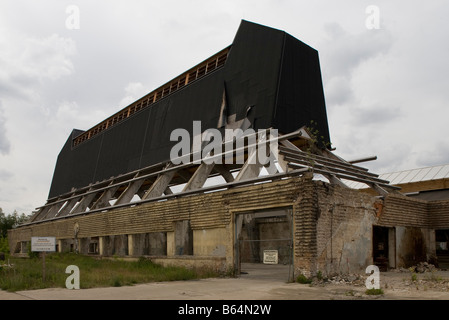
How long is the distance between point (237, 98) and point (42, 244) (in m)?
11.5

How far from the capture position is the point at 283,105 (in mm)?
18516

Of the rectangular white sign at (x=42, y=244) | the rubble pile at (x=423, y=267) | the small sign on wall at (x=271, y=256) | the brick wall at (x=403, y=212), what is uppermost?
the brick wall at (x=403, y=212)

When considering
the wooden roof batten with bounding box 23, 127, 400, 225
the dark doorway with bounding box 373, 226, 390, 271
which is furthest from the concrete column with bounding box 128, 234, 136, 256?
the dark doorway with bounding box 373, 226, 390, 271

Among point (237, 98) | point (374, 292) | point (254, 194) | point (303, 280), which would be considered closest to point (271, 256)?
point (303, 280)

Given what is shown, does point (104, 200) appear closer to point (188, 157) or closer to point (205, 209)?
point (188, 157)

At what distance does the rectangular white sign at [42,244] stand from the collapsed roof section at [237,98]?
9917mm

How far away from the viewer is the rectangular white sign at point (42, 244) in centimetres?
1195

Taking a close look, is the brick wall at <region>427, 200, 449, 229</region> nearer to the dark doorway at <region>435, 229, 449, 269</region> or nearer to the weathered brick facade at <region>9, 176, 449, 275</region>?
the weathered brick facade at <region>9, 176, 449, 275</region>

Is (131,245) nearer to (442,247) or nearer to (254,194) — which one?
(254,194)

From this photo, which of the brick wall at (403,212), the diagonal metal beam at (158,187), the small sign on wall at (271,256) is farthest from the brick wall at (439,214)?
the diagonal metal beam at (158,187)

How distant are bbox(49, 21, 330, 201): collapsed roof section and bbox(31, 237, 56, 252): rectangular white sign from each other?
992cm

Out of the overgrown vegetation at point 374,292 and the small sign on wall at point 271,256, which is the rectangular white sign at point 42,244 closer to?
the small sign on wall at point 271,256

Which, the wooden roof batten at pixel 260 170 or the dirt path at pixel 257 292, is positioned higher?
the wooden roof batten at pixel 260 170

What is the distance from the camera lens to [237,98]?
66.7 feet
